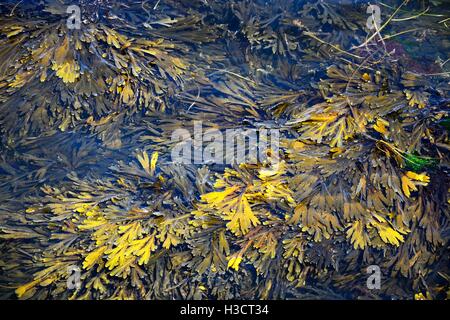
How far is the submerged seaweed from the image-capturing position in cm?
205

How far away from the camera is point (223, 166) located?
2234 mm

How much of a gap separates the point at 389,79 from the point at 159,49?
4.37 feet

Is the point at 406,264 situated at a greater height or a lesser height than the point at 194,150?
lesser

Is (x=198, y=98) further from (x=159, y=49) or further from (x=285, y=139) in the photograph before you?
(x=285, y=139)

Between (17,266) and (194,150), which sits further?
(194,150)

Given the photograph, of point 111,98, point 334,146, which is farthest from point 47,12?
point 334,146

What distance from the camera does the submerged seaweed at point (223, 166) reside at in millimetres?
2049

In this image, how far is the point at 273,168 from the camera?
86.4 inches

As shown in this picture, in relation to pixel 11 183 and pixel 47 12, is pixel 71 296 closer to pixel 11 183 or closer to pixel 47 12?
pixel 11 183

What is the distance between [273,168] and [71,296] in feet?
3.72
